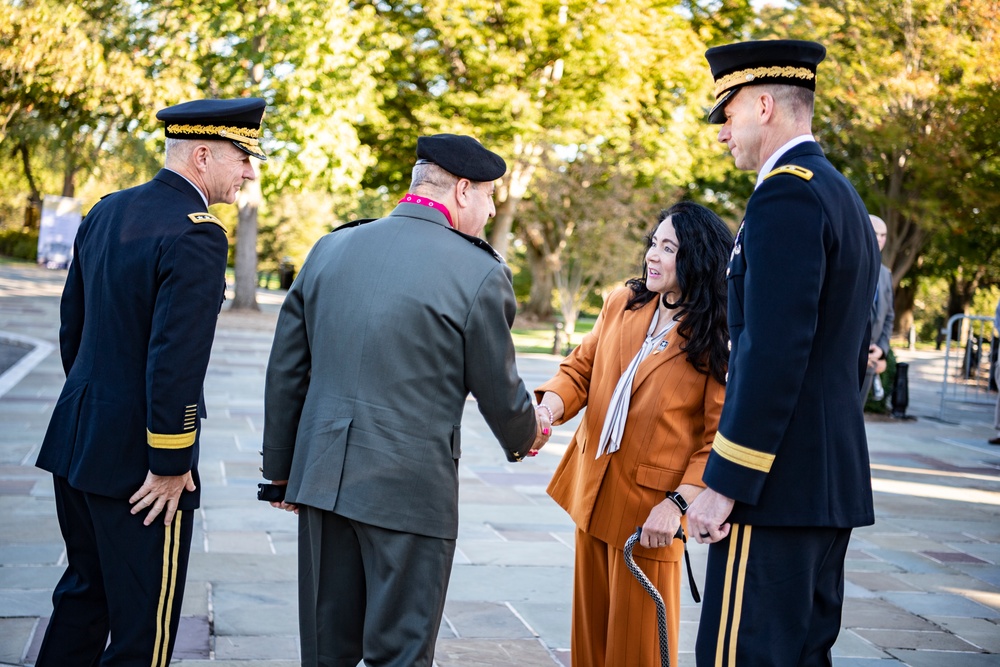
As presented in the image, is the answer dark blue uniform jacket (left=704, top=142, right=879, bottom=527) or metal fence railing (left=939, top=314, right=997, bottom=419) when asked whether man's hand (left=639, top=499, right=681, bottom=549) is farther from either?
metal fence railing (left=939, top=314, right=997, bottom=419)

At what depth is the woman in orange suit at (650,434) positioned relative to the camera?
3.38 m

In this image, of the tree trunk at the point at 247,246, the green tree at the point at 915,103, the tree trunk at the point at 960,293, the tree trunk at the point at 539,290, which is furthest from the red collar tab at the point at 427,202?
the tree trunk at the point at 960,293

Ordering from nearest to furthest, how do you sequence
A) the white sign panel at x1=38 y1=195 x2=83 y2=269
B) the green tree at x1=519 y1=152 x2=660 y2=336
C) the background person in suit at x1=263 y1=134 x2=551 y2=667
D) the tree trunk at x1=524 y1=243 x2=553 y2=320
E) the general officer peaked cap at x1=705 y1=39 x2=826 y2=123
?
the general officer peaked cap at x1=705 y1=39 x2=826 y2=123 → the background person in suit at x1=263 y1=134 x2=551 y2=667 → the green tree at x1=519 y1=152 x2=660 y2=336 → the white sign panel at x1=38 y1=195 x2=83 y2=269 → the tree trunk at x1=524 y1=243 x2=553 y2=320

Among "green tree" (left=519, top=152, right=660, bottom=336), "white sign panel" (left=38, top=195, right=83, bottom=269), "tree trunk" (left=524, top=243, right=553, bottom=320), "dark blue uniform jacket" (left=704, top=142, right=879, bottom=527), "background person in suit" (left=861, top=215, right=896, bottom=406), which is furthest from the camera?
"tree trunk" (left=524, top=243, right=553, bottom=320)

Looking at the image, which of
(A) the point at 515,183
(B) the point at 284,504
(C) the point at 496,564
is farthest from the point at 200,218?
(A) the point at 515,183

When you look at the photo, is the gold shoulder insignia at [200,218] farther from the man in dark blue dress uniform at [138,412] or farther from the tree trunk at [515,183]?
the tree trunk at [515,183]

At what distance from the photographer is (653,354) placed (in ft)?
11.5

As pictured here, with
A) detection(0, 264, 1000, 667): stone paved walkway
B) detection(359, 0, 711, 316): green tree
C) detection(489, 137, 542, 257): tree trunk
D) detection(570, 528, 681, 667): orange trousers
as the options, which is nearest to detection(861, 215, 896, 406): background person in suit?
detection(0, 264, 1000, 667): stone paved walkway

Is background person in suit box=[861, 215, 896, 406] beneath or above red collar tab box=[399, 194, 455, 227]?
beneath

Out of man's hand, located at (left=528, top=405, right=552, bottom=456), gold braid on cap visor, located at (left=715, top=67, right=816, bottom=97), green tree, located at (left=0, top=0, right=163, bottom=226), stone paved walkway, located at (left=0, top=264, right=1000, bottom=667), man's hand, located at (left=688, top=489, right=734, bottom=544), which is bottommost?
stone paved walkway, located at (left=0, top=264, right=1000, bottom=667)

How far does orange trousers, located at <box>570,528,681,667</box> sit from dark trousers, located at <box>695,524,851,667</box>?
628 millimetres

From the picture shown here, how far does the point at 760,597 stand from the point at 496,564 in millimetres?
3393

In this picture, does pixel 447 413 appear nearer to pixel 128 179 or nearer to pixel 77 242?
pixel 77 242

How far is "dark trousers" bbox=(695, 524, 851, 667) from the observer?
8.56ft
